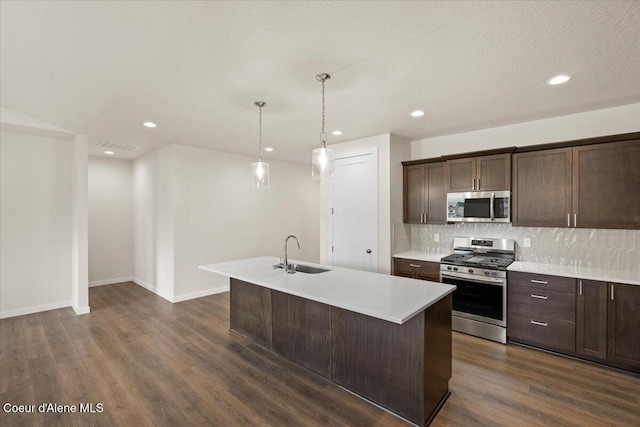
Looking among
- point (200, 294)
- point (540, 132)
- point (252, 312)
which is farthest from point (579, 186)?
point (200, 294)

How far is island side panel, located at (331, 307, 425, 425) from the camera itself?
6.98 feet

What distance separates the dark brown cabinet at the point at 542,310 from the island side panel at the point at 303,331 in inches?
87.2

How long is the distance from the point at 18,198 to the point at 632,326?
7.65 metres

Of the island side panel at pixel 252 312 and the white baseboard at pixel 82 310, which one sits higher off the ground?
Result: the island side panel at pixel 252 312

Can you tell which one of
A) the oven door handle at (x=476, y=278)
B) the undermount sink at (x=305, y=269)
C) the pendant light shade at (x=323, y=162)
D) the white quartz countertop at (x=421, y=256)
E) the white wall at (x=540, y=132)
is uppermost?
the white wall at (x=540, y=132)

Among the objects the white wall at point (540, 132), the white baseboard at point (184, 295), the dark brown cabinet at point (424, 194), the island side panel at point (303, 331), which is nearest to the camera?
the island side panel at point (303, 331)

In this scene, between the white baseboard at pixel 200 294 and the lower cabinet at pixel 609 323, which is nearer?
the lower cabinet at pixel 609 323

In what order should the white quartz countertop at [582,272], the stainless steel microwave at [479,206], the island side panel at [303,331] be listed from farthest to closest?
the stainless steel microwave at [479,206] < the white quartz countertop at [582,272] < the island side panel at [303,331]

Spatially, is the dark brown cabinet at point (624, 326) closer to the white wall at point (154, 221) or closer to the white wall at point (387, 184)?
the white wall at point (387, 184)

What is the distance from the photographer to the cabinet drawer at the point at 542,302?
3.06 m

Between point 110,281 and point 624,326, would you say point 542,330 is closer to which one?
point 624,326

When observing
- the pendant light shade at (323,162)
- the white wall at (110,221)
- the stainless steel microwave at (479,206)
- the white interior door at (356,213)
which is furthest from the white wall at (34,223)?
the stainless steel microwave at (479,206)

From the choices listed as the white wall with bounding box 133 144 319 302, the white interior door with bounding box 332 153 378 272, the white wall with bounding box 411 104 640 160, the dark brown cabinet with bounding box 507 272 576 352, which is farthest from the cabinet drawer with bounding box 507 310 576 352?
the white wall with bounding box 133 144 319 302

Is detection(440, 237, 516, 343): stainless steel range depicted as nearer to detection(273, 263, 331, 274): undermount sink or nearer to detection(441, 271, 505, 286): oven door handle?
detection(441, 271, 505, 286): oven door handle
